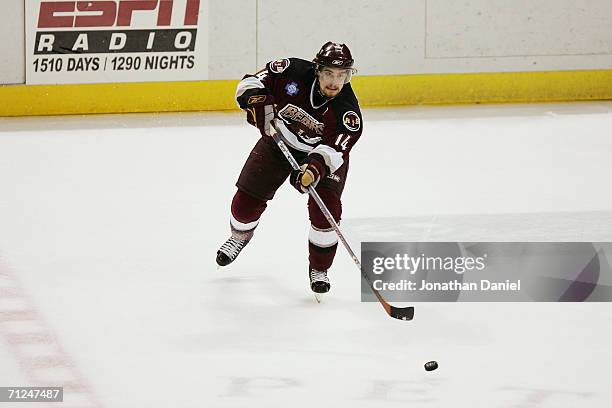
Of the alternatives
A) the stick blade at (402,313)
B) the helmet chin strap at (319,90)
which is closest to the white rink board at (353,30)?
the helmet chin strap at (319,90)

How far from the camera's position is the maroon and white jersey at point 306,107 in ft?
13.9

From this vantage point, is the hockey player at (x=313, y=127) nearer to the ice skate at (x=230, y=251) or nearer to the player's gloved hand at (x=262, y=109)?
the player's gloved hand at (x=262, y=109)

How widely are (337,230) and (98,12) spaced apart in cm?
457

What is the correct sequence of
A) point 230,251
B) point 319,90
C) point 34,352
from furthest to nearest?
1. point 230,251
2. point 319,90
3. point 34,352

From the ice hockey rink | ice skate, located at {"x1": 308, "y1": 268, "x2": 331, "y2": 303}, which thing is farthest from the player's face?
the ice hockey rink

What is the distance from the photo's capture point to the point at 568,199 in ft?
19.9

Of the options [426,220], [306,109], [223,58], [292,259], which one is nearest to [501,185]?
[426,220]

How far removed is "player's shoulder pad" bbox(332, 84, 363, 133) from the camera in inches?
167

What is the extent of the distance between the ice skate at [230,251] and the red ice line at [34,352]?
0.73 meters

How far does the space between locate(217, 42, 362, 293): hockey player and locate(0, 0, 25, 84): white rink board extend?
162 inches

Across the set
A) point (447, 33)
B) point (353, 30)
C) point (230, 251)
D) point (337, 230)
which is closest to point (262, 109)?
point (337, 230)

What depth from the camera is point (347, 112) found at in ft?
14.0

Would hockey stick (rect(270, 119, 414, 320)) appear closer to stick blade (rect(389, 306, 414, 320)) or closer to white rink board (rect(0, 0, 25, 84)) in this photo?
stick blade (rect(389, 306, 414, 320))

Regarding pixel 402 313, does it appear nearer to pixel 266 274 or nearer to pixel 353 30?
pixel 266 274
